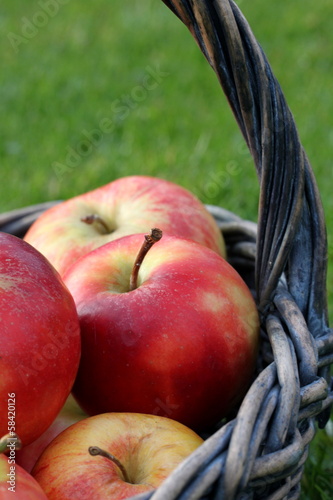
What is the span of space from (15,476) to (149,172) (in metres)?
1.83

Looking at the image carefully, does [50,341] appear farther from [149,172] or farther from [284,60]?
[284,60]

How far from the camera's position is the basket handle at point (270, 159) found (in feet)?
3.26

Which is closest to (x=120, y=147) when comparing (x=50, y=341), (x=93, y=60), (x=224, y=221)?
(x=93, y=60)

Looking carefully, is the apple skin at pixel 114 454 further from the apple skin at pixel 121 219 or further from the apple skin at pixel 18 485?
the apple skin at pixel 121 219

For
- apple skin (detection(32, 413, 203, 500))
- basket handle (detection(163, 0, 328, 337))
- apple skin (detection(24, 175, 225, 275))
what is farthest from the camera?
apple skin (detection(24, 175, 225, 275))

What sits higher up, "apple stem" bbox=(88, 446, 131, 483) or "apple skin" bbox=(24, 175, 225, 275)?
"apple skin" bbox=(24, 175, 225, 275)

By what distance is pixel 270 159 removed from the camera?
3.39 ft

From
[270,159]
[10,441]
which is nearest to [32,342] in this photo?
[10,441]

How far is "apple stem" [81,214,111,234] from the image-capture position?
4.45ft

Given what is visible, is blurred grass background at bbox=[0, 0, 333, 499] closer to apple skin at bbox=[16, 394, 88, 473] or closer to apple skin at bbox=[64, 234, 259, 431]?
apple skin at bbox=[64, 234, 259, 431]

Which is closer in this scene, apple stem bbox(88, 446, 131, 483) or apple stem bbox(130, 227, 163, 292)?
apple stem bbox(88, 446, 131, 483)

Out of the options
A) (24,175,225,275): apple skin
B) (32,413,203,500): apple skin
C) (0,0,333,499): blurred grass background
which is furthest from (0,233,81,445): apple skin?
(0,0,333,499): blurred grass background

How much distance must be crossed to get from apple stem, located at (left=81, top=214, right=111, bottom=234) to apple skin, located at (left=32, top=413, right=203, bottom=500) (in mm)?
488

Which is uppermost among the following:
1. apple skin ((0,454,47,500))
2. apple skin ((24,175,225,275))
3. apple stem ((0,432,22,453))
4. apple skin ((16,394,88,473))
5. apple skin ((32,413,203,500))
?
apple skin ((24,175,225,275))
